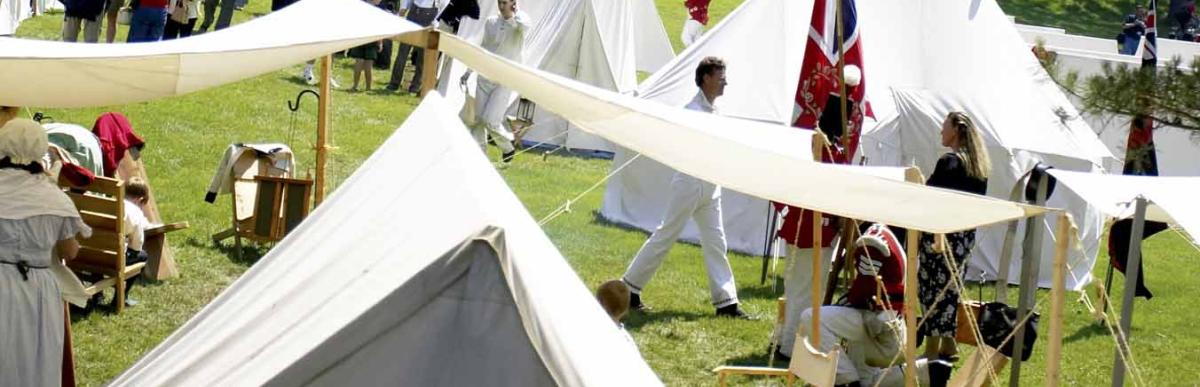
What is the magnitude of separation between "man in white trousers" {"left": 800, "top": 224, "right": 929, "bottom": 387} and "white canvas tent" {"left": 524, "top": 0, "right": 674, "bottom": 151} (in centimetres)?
780

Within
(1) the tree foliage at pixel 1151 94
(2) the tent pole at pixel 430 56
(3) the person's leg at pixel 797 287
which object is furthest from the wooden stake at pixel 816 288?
(2) the tent pole at pixel 430 56

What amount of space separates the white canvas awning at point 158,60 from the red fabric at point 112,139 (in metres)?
2.43

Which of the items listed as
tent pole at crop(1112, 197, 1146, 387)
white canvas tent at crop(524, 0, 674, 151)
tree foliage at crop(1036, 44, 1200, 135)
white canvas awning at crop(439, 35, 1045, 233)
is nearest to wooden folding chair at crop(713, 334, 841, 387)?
white canvas awning at crop(439, 35, 1045, 233)

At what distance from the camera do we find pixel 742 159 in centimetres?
614

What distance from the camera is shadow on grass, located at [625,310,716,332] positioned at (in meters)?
9.09

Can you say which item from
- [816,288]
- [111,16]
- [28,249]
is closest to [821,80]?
[816,288]

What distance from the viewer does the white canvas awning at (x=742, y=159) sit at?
5461 millimetres

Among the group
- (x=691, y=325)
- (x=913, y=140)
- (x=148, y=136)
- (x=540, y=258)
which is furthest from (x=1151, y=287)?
(x=540, y=258)

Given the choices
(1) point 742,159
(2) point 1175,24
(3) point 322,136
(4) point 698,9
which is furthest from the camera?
(2) point 1175,24

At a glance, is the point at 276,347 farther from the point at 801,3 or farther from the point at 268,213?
the point at 801,3

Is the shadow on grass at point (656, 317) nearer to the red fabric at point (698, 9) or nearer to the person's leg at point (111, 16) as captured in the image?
the person's leg at point (111, 16)

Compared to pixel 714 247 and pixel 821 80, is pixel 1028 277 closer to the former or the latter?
pixel 714 247

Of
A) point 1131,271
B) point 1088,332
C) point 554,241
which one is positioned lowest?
point 554,241

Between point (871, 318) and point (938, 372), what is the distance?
459 mm
